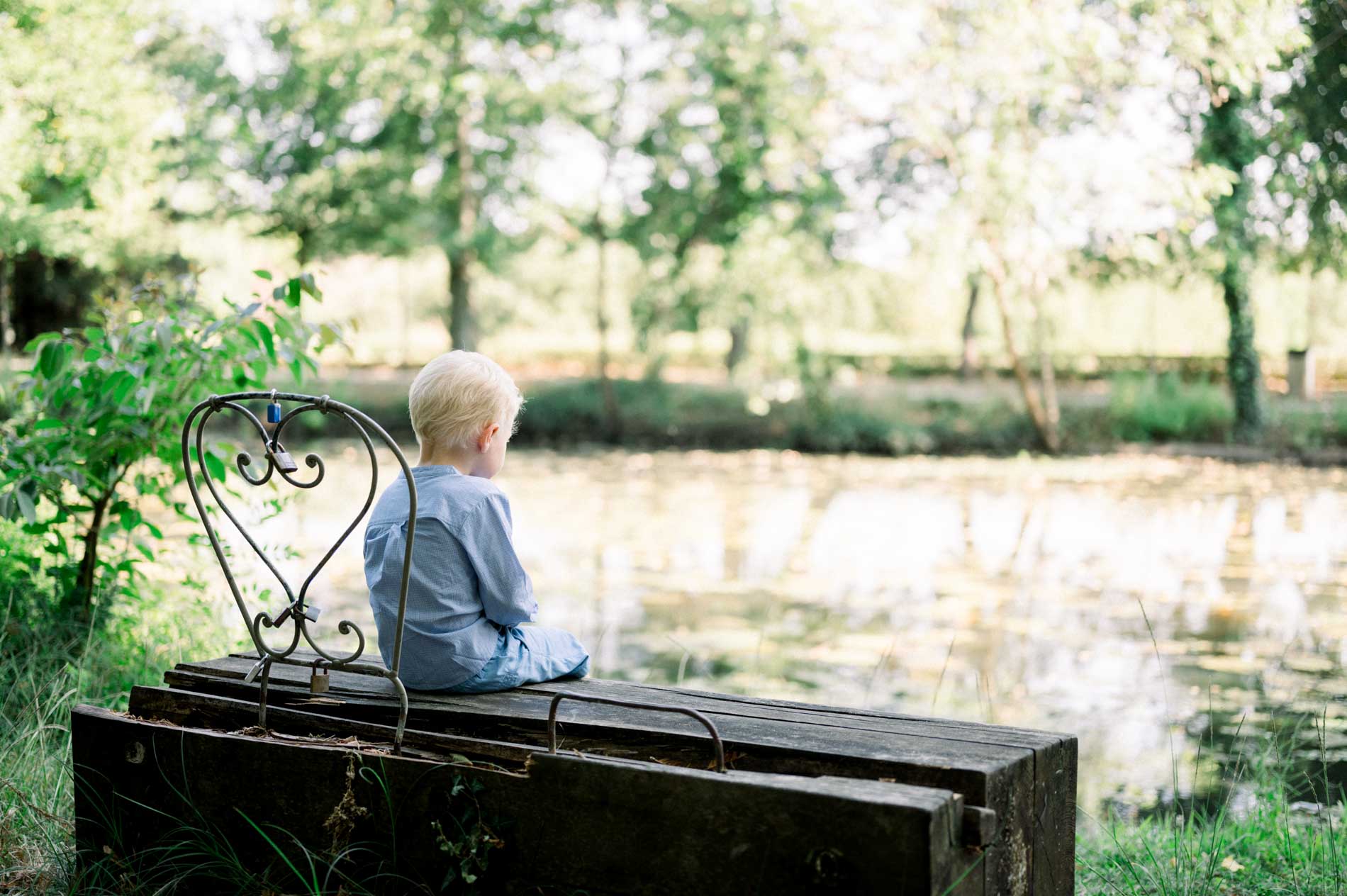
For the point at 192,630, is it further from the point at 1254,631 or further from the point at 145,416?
the point at 1254,631

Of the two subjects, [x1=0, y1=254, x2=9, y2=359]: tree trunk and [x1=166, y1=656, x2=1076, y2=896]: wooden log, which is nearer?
[x1=166, y1=656, x2=1076, y2=896]: wooden log

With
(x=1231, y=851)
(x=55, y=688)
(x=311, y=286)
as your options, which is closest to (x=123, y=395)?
(x=311, y=286)


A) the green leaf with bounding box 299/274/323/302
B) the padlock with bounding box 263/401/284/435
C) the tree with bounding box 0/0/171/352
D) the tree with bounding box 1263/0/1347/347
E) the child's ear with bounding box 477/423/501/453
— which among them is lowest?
the child's ear with bounding box 477/423/501/453

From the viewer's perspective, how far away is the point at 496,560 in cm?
298

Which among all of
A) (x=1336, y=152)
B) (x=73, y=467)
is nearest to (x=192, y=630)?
(x=73, y=467)

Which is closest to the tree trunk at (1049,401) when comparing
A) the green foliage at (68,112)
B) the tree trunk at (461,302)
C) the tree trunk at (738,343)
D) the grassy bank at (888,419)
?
the grassy bank at (888,419)

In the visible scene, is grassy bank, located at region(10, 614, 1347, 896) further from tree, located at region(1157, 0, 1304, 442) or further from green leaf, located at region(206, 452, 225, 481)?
tree, located at region(1157, 0, 1304, 442)

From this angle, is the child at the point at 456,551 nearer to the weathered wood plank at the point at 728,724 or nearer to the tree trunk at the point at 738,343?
the weathered wood plank at the point at 728,724

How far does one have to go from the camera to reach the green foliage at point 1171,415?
66.3ft

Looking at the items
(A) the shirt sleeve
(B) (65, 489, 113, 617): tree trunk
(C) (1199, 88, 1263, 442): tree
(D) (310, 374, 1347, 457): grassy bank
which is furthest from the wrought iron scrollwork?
(C) (1199, 88, 1263, 442): tree

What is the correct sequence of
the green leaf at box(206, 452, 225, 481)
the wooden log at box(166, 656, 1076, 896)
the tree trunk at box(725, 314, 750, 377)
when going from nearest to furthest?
the wooden log at box(166, 656, 1076, 896) → the green leaf at box(206, 452, 225, 481) → the tree trunk at box(725, 314, 750, 377)

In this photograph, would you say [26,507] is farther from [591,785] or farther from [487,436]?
[591,785]

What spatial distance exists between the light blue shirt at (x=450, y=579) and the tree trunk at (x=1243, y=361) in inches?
752

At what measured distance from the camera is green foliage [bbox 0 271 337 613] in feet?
14.3
